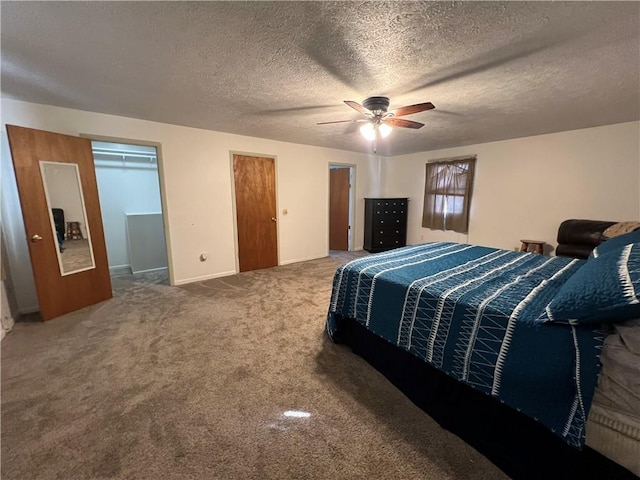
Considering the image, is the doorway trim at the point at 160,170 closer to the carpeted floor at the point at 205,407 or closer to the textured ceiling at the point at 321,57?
the textured ceiling at the point at 321,57

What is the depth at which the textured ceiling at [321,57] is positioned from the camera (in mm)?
1368

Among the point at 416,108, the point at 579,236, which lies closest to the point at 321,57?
the point at 416,108

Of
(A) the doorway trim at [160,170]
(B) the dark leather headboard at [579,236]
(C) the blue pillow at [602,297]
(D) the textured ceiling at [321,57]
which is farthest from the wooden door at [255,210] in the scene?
(B) the dark leather headboard at [579,236]

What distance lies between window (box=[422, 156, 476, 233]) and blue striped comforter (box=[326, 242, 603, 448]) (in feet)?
9.10

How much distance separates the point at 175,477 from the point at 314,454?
2.20 feet

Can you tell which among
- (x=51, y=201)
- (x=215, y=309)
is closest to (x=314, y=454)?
(x=215, y=309)

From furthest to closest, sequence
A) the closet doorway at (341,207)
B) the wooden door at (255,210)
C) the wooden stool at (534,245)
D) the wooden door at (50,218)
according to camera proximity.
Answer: the closet doorway at (341,207) → the wooden door at (255,210) → the wooden stool at (534,245) → the wooden door at (50,218)

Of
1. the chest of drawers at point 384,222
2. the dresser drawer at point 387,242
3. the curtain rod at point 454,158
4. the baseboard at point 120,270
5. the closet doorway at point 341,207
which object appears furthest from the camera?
the closet doorway at point 341,207

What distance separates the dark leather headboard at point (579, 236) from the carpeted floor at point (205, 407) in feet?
11.2

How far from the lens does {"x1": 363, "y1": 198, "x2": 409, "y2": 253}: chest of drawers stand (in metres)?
5.52

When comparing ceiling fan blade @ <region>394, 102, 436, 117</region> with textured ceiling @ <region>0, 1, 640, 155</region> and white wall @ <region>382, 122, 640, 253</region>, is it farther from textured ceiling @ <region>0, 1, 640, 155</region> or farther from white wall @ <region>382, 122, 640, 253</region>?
white wall @ <region>382, 122, 640, 253</region>

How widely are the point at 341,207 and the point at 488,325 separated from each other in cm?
474

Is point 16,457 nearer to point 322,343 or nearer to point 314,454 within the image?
point 314,454

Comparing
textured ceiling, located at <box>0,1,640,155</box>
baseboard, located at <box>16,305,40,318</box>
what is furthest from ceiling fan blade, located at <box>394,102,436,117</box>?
baseboard, located at <box>16,305,40,318</box>
